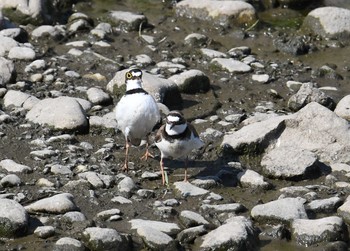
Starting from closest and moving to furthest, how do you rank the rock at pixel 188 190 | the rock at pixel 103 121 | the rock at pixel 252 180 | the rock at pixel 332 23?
the rock at pixel 188 190 → the rock at pixel 252 180 → the rock at pixel 103 121 → the rock at pixel 332 23

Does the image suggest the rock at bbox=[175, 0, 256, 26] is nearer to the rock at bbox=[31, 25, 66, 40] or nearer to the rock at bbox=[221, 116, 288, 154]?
the rock at bbox=[31, 25, 66, 40]

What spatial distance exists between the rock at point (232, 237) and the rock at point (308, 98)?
3.97 meters

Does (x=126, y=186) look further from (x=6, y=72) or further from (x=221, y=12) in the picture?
(x=221, y=12)

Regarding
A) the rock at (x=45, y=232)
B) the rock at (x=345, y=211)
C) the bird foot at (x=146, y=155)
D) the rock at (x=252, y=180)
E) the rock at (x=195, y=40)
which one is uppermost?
the rock at (x=45, y=232)

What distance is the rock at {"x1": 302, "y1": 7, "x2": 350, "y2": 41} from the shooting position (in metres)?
16.2

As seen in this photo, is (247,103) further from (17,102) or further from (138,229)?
(138,229)

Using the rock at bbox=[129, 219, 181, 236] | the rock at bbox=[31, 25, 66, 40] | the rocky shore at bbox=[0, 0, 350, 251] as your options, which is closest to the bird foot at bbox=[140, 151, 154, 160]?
the rocky shore at bbox=[0, 0, 350, 251]

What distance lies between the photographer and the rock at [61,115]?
40.7ft

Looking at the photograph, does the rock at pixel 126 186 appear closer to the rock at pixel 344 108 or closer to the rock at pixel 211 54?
the rock at pixel 344 108

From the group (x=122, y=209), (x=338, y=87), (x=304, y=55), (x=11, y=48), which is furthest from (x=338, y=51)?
(x=122, y=209)

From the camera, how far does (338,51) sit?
15.9 meters

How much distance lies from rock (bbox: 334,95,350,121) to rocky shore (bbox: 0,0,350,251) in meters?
0.02

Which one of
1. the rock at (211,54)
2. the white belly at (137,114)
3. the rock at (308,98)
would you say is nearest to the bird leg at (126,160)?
the white belly at (137,114)

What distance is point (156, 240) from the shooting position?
30.9 ft
